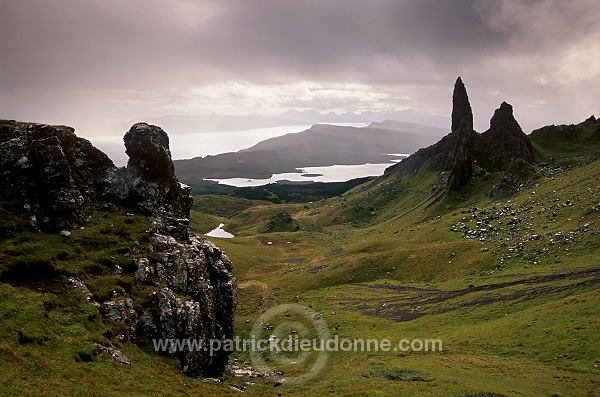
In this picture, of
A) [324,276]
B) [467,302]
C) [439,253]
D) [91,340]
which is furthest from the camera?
[324,276]

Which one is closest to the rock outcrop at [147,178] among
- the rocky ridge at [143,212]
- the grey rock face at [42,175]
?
the rocky ridge at [143,212]

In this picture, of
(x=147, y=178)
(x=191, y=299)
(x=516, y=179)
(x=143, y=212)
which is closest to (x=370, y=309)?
(x=191, y=299)

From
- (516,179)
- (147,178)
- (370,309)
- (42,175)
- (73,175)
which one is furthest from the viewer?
(516,179)

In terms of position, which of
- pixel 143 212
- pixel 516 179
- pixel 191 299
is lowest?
pixel 191 299

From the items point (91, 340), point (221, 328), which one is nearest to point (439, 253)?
point (221, 328)

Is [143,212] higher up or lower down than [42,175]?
lower down

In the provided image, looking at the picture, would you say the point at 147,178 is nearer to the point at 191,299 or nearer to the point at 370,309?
the point at 191,299

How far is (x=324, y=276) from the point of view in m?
106

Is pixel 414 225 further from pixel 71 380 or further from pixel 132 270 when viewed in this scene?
pixel 71 380

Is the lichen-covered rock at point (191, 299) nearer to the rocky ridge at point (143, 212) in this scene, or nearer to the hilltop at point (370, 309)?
the rocky ridge at point (143, 212)

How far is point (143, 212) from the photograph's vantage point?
5472cm

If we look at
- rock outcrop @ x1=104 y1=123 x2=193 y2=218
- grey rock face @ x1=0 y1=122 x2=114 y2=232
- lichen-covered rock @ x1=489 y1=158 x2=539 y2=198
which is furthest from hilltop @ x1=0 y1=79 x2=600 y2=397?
lichen-covered rock @ x1=489 y1=158 x2=539 y2=198

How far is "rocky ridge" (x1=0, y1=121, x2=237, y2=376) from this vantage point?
40.2m

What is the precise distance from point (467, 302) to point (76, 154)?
7743 centimetres
